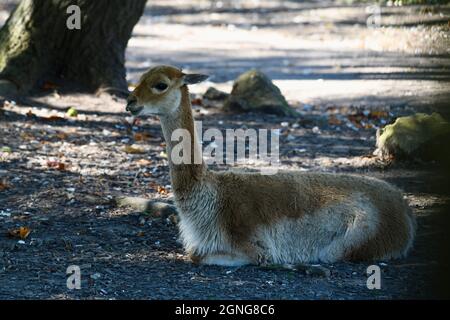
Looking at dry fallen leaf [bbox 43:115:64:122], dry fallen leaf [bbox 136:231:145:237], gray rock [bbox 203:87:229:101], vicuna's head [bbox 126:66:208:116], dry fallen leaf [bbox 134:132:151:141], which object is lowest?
dry fallen leaf [bbox 136:231:145:237]

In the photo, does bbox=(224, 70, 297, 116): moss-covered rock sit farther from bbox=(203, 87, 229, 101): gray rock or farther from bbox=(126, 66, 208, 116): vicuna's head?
bbox=(126, 66, 208, 116): vicuna's head

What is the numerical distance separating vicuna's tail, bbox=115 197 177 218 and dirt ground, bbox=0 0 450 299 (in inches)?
3.7

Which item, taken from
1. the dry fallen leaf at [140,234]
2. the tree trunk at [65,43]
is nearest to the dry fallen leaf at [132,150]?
the tree trunk at [65,43]

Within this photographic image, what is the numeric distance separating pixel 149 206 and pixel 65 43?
4.29 meters

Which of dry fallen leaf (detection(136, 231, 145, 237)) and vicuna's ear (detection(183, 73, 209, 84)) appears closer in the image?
vicuna's ear (detection(183, 73, 209, 84))

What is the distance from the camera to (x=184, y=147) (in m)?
6.92

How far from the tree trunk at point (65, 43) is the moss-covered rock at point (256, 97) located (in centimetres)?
168

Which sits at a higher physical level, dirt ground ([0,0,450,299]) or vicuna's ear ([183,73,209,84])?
vicuna's ear ([183,73,209,84])

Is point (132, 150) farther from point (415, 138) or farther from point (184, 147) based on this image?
point (184, 147)

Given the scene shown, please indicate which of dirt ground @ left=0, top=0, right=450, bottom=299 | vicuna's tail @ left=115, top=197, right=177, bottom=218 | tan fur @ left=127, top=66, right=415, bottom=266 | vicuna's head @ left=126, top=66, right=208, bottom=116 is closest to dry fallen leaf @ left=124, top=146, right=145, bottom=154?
dirt ground @ left=0, top=0, right=450, bottom=299

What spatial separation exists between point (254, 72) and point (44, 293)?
6.76 metres

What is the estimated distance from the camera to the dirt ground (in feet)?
21.3

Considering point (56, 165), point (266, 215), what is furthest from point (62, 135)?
point (266, 215)

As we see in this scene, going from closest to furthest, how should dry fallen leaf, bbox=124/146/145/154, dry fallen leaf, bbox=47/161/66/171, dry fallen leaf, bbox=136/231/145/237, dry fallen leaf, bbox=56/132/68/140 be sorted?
dry fallen leaf, bbox=136/231/145/237, dry fallen leaf, bbox=47/161/66/171, dry fallen leaf, bbox=124/146/145/154, dry fallen leaf, bbox=56/132/68/140
